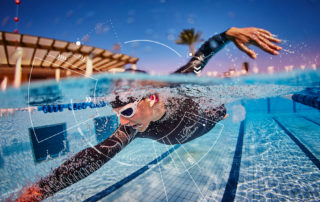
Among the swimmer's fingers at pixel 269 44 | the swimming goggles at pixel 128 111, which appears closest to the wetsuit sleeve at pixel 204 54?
the swimmer's fingers at pixel 269 44

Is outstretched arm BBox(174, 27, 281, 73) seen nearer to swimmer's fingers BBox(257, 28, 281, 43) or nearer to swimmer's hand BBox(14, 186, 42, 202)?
swimmer's fingers BBox(257, 28, 281, 43)

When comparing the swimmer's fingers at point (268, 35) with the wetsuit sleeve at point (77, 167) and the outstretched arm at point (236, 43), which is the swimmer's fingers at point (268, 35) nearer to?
the outstretched arm at point (236, 43)

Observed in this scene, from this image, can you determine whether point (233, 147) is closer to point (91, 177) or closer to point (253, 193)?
point (253, 193)

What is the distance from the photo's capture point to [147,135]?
3600mm

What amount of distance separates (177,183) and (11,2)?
5.46m

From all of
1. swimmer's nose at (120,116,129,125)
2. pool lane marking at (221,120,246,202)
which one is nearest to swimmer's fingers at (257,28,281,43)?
swimmer's nose at (120,116,129,125)

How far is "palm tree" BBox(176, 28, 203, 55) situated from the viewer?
347cm

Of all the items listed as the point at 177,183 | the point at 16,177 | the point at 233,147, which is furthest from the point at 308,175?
the point at 16,177

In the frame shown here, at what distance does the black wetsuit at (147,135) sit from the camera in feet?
8.14

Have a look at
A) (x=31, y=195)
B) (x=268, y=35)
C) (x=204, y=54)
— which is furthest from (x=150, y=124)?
(x=268, y=35)

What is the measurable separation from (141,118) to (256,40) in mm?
2241

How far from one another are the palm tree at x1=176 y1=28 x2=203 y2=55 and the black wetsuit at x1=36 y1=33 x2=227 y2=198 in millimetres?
337

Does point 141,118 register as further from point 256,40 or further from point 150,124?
point 256,40

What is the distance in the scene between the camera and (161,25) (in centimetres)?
341
